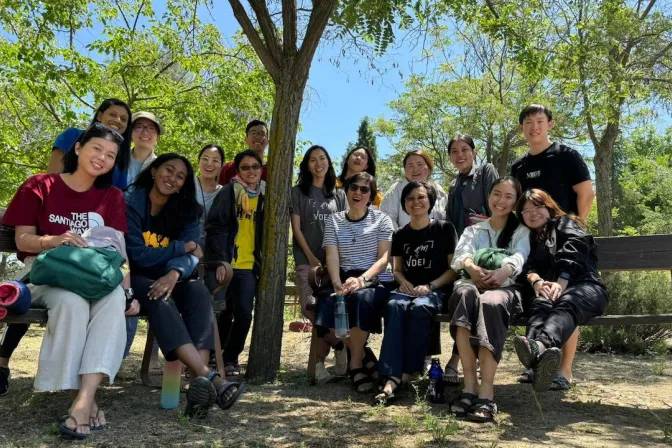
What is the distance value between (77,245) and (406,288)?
2391 millimetres

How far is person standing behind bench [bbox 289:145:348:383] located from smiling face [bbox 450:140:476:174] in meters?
1.13

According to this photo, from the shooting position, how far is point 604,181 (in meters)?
14.9

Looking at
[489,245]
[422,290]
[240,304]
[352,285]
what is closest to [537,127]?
[489,245]

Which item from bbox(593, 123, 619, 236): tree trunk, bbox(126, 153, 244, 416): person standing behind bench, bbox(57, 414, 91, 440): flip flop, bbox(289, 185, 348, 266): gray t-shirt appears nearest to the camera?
bbox(57, 414, 91, 440): flip flop

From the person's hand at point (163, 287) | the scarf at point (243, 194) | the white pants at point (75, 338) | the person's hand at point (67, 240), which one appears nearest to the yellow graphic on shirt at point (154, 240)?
Answer: the person's hand at point (163, 287)

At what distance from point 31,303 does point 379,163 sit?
93.6 feet

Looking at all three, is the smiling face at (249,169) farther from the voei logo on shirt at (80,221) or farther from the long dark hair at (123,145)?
the voei logo on shirt at (80,221)

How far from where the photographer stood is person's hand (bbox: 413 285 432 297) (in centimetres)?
456

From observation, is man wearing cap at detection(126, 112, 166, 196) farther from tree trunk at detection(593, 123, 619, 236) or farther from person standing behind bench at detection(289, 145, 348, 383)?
tree trunk at detection(593, 123, 619, 236)

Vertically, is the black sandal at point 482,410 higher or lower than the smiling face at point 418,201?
lower

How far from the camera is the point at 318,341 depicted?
5.04 meters

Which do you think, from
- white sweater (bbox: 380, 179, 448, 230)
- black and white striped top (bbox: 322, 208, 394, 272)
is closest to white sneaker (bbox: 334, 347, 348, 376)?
black and white striped top (bbox: 322, 208, 394, 272)

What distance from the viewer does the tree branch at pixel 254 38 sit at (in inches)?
195

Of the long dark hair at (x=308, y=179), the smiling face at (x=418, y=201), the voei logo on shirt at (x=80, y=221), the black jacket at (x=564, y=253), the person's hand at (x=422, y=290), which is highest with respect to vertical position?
the long dark hair at (x=308, y=179)
